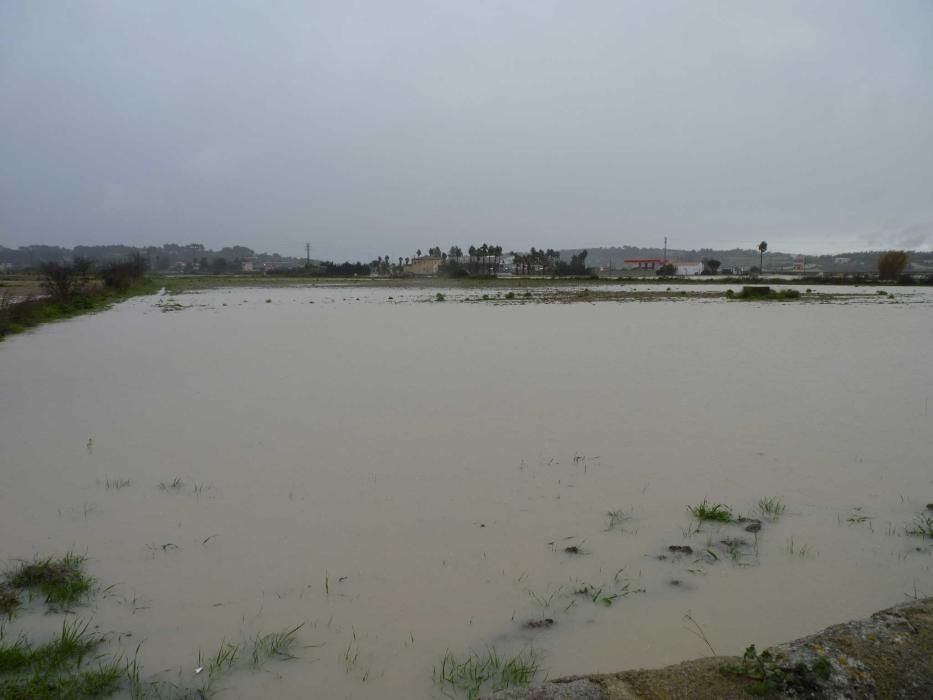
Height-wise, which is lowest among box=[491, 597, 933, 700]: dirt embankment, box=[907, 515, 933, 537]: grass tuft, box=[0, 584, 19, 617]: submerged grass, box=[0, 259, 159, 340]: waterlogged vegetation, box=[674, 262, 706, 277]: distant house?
box=[0, 584, 19, 617]: submerged grass

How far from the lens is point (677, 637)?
2.86 meters

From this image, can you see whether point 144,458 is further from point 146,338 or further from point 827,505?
point 146,338

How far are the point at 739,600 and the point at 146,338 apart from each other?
15641 mm

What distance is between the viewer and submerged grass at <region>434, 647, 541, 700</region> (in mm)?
2539

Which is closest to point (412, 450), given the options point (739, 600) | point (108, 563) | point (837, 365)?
point (108, 563)

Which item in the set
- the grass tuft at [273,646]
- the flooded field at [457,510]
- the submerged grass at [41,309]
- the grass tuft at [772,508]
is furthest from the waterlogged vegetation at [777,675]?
the submerged grass at [41,309]

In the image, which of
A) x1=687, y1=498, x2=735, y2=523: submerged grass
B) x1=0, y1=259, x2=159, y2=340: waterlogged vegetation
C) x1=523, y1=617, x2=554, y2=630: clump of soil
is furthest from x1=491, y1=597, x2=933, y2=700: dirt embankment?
x1=0, y1=259, x2=159, y2=340: waterlogged vegetation

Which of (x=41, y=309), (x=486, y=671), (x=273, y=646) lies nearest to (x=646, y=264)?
(x=41, y=309)

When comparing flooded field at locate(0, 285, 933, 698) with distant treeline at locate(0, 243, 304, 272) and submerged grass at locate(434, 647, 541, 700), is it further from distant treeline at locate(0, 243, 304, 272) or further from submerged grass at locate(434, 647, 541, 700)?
distant treeline at locate(0, 243, 304, 272)

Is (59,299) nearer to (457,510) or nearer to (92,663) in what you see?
(457,510)

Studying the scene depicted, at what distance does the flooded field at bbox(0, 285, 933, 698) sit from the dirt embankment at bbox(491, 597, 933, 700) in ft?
2.15

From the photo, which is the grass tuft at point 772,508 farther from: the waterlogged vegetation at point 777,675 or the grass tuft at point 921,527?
the waterlogged vegetation at point 777,675

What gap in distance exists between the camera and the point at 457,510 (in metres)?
4.36

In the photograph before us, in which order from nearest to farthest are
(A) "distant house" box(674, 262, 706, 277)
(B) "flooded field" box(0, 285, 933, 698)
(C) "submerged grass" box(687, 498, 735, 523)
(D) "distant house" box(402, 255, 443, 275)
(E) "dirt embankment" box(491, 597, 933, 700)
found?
(E) "dirt embankment" box(491, 597, 933, 700) < (B) "flooded field" box(0, 285, 933, 698) < (C) "submerged grass" box(687, 498, 735, 523) < (A) "distant house" box(674, 262, 706, 277) < (D) "distant house" box(402, 255, 443, 275)
